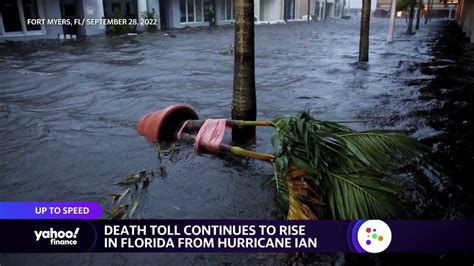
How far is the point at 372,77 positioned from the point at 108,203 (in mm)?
10005

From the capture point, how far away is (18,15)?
22.9m

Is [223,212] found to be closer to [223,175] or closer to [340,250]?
[223,175]

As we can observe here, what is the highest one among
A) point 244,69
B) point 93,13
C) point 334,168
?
point 93,13

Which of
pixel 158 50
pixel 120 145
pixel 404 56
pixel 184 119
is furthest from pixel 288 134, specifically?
pixel 158 50

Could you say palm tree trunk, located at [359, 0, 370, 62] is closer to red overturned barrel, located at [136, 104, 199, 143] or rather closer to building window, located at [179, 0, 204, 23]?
red overturned barrel, located at [136, 104, 199, 143]

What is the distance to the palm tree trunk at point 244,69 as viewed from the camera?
213 inches

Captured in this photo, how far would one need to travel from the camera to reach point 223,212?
166 inches

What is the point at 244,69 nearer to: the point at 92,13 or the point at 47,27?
the point at 47,27

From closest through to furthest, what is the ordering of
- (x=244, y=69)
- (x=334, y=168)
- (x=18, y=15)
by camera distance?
(x=334, y=168)
(x=244, y=69)
(x=18, y=15)

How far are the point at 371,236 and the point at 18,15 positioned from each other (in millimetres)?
25235

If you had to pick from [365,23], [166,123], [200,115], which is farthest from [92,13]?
[166,123]

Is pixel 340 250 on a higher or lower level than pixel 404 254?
higher

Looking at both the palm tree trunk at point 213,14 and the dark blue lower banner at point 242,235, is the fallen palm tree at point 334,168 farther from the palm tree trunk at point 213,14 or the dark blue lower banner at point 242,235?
the palm tree trunk at point 213,14

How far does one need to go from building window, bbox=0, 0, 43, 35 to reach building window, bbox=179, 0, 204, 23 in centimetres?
1386
